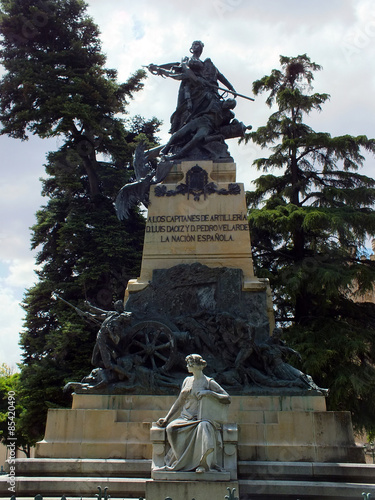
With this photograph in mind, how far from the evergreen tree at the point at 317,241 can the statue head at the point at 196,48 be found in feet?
24.2

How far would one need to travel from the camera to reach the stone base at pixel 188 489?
21.8 ft

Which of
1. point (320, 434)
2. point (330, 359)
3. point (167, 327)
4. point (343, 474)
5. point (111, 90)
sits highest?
point (111, 90)

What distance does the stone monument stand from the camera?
7.33 metres

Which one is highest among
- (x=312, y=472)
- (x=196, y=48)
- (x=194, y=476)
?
(x=196, y=48)

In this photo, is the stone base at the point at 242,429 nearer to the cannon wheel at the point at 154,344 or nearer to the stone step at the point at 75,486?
the cannon wheel at the point at 154,344

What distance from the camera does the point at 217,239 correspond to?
11.7 meters

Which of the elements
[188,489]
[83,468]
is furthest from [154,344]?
[188,489]

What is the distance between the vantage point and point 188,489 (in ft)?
21.9

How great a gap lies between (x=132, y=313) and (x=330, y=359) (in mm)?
9542

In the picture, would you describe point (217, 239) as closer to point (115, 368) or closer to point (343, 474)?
point (115, 368)

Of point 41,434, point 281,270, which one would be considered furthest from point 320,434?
point 41,434

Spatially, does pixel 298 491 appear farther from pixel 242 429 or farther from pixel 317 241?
pixel 317 241

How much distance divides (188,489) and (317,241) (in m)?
15.7

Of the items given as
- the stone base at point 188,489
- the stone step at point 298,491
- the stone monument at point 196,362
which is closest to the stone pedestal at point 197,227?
the stone monument at point 196,362
